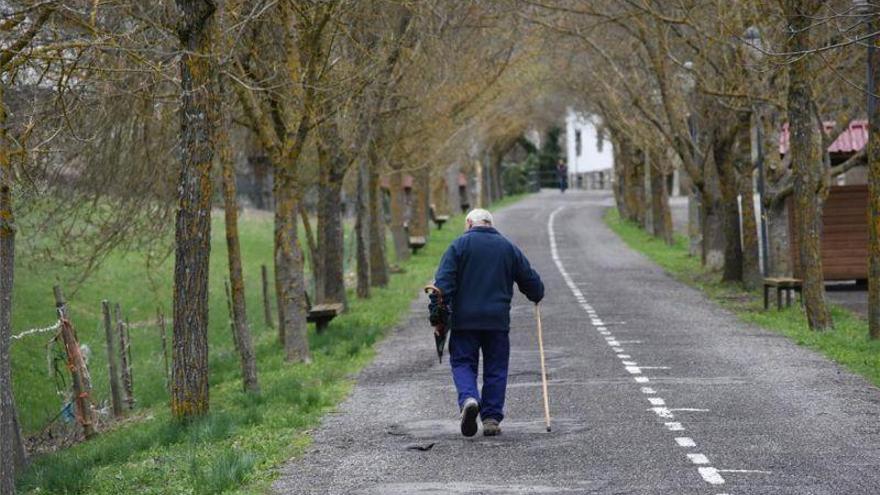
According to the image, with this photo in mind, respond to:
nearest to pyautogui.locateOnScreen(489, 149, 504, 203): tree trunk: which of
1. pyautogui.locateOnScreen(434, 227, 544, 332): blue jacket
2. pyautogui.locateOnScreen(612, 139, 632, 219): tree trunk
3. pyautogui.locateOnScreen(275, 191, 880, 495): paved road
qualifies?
pyautogui.locateOnScreen(612, 139, 632, 219): tree trunk

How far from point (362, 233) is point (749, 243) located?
8204mm

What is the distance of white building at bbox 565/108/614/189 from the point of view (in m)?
124

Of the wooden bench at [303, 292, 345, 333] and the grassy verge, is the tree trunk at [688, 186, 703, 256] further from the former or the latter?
the wooden bench at [303, 292, 345, 333]

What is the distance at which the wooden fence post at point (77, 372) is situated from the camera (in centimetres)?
1817

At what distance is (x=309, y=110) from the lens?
786 inches

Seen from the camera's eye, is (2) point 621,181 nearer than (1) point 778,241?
No

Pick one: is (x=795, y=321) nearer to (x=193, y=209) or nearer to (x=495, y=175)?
(x=193, y=209)

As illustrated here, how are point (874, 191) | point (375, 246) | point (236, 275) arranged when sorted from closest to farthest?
point (236, 275)
point (874, 191)
point (375, 246)

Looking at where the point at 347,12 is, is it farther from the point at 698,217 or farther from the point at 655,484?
the point at 698,217

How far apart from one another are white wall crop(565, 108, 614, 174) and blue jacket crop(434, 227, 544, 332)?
10600 centimetres

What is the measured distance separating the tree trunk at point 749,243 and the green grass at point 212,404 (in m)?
6.91

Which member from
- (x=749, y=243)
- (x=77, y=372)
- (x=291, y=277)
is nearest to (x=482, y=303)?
(x=77, y=372)

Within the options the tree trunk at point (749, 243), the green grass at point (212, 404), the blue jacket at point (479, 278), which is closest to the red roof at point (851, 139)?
the tree trunk at point (749, 243)

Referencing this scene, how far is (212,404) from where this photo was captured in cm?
1767
